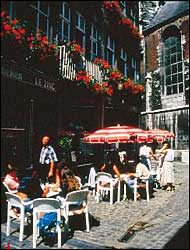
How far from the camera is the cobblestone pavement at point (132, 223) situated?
186 inches

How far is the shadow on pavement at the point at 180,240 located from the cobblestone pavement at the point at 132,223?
2.8 inches

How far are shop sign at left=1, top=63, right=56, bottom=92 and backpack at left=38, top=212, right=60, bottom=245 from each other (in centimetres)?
298

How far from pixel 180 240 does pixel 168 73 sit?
18.4 m

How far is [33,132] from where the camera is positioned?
8.41 meters

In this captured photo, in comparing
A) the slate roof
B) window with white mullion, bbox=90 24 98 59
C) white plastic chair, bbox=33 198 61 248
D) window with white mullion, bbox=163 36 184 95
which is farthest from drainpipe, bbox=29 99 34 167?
the slate roof

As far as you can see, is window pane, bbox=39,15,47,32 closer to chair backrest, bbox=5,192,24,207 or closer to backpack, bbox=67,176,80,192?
backpack, bbox=67,176,80,192

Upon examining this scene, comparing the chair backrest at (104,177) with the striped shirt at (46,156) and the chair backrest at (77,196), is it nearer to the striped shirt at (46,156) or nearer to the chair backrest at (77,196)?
the striped shirt at (46,156)

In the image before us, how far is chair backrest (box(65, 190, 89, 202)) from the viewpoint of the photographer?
17.0 feet

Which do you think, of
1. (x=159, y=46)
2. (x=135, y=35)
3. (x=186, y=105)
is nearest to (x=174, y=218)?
(x=135, y=35)

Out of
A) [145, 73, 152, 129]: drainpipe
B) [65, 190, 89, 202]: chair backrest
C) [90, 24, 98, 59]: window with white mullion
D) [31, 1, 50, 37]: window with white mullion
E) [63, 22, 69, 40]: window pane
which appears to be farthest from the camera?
[145, 73, 152, 129]: drainpipe

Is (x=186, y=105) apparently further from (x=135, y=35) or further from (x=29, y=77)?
(x=29, y=77)

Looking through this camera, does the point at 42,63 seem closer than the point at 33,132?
Yes

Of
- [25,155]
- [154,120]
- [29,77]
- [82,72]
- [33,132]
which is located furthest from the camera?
[154,120]

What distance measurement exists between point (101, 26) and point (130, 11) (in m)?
3.02
